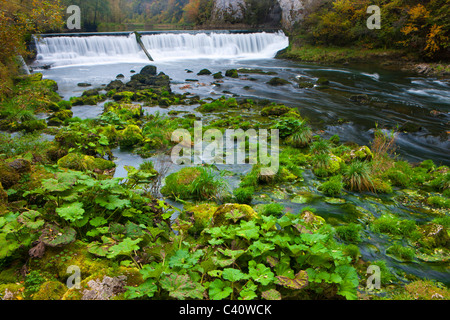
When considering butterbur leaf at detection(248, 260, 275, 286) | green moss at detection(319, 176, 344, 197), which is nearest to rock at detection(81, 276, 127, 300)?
butterbur leaf at detection(248, 260, 275, 286)

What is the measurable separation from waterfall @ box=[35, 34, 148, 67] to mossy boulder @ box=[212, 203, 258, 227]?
24.1m

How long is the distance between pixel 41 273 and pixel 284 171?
5.31 meters

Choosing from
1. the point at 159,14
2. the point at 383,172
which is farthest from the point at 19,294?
the point at 159,14

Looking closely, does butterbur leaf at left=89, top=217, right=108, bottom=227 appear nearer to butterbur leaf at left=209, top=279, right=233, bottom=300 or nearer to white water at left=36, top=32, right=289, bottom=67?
butterbur leaf at left=209, top=279, right=233, bottom=300

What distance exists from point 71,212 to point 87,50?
1051 inches

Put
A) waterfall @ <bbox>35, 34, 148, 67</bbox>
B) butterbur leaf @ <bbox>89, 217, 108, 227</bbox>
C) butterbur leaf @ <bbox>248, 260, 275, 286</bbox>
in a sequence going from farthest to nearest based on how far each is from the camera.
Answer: waterfall @ <bbox>35, 34, 148, 67</bbox>
butterbur leaf @ <bbox>89, 217, 108, 227</bbox>
butterbur leaf @ <bbox>248, 260, 275, 286</bbox>

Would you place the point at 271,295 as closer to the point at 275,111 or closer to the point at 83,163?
the point at 83,163

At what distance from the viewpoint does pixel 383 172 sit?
7.17 metres

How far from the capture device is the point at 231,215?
3.84 m

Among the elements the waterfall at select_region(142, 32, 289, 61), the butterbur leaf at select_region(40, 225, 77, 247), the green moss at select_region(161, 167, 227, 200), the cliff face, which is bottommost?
the green moss at select_region(161, 167, 227, 200)

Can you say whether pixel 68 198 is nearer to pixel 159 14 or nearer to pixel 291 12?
pixel 291 12

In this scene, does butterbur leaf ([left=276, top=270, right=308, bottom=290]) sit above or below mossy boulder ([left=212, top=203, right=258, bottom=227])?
above

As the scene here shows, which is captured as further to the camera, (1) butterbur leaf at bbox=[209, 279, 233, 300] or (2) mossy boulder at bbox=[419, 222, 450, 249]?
(2) mossy boulder at bbox=[419, 222, 450, 249]

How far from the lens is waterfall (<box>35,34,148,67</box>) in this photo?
2355 cm
